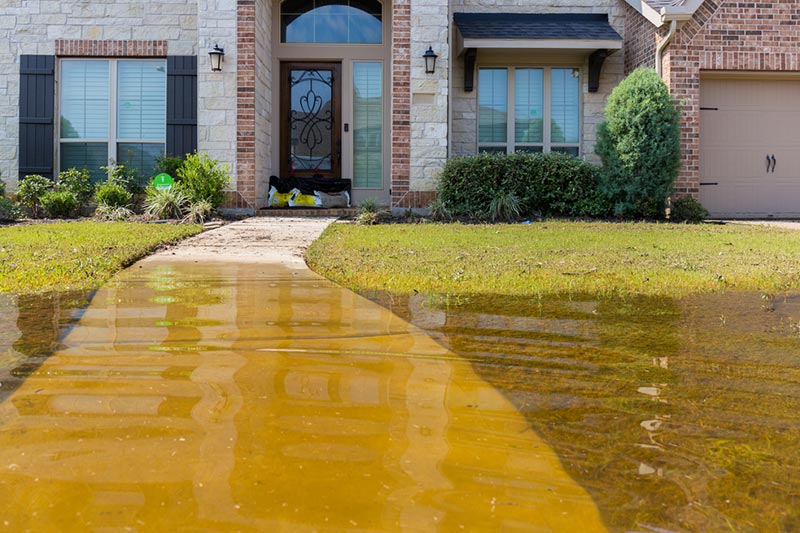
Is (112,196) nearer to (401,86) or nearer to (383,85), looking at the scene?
(401,86)

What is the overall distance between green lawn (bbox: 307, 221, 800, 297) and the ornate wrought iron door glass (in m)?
4.14

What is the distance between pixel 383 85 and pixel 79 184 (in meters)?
5.04

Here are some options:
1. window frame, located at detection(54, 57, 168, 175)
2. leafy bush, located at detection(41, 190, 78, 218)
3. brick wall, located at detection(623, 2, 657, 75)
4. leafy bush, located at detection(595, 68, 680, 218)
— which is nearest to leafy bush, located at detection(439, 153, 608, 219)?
leafy bush, located at detection(595, 68, 680, 218)

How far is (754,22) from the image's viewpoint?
10.2 m

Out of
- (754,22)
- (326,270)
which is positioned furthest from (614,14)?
(326,270)

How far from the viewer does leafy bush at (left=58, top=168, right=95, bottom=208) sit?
10.4 metres

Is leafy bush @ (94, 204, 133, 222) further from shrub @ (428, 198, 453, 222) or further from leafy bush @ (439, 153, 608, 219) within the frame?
leafy bush @ (439, 153, 608, 219)

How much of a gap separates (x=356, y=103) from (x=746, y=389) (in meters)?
10.1

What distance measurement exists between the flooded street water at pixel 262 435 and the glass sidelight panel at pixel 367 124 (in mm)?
8886

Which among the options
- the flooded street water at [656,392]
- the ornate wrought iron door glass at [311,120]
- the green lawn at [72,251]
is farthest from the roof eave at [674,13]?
the flooded street water at [656,392]

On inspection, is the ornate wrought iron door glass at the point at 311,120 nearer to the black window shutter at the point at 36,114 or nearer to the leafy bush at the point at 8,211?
the black window shutter at the point at 36,114

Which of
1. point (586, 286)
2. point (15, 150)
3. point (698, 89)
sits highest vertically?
point (698, 89)

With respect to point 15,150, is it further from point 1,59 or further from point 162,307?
point 162,307

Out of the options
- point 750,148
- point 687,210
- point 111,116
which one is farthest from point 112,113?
point 750,148
